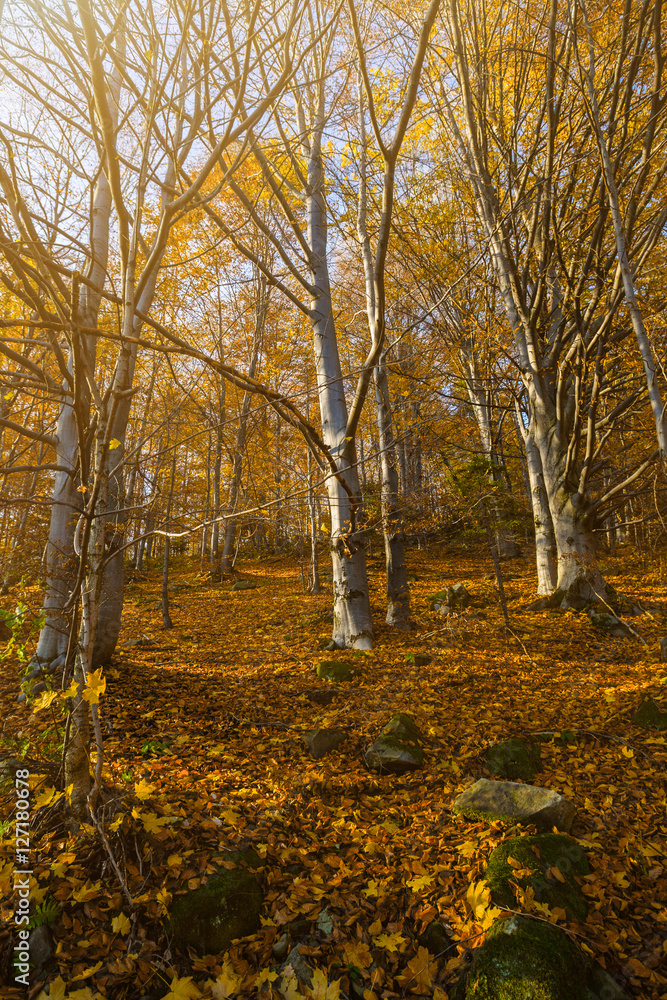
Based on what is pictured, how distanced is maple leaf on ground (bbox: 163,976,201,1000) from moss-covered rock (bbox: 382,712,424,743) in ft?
6.81

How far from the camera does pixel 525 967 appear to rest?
1983 mm

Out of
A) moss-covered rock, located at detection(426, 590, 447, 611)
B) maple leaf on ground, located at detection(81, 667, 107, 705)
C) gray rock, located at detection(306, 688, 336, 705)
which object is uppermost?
maple leaf on ground, located at detection(81, 667, 107, 705)

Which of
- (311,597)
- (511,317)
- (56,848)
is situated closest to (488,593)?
(311,597)

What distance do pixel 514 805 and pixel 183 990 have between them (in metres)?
2.08

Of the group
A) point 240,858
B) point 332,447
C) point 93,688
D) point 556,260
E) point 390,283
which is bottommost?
point 240,858

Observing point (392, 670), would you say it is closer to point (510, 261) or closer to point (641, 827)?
point (641, 827)

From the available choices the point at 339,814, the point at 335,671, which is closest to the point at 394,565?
the point at 335,671

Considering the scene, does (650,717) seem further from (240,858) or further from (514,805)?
(240,858)

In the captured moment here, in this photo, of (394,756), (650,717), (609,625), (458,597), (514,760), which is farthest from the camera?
(458,597)

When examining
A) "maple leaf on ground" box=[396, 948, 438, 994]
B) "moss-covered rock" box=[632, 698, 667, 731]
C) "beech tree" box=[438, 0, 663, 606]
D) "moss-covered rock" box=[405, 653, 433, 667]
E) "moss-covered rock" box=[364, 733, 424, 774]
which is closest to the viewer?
"maple leaf on ground" box=[396, 948, 438, 994]

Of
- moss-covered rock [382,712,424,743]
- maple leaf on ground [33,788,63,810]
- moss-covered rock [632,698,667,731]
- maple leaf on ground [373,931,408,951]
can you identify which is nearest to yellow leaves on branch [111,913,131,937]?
maple leaf on ground [33,788,63,810]

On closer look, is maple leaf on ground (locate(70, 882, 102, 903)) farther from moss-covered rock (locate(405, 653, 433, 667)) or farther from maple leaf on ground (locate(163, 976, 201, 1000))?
moss-covered rock (locate(405, 653, 433, 667))

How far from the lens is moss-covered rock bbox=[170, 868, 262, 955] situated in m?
2.23

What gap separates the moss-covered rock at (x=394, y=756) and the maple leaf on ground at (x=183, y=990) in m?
1.82
